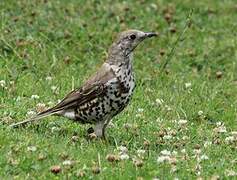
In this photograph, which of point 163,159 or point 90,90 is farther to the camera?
point 90,90

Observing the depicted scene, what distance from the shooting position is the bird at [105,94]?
9602 mm

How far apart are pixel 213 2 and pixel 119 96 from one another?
8505 mm

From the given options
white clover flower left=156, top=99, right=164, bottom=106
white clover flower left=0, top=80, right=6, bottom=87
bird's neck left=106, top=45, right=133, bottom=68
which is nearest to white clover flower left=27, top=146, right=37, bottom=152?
Result: bird's neck left=106, top=45, right=133, bottom=68

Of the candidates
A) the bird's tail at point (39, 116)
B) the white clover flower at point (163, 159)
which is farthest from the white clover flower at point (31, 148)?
the white clover flower at point (163, 159)

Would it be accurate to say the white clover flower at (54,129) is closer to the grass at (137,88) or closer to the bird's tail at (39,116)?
the grass at (137,88)

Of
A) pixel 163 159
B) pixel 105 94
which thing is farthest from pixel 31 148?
pixel 105 94

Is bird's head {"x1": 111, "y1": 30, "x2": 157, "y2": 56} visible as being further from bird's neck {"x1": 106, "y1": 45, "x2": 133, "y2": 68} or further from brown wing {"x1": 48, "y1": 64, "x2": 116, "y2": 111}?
brown wing {"x1": 48, "y1": 64, "x2": 116, "y2": 111}

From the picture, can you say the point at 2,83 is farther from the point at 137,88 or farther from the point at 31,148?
the point at 31,148

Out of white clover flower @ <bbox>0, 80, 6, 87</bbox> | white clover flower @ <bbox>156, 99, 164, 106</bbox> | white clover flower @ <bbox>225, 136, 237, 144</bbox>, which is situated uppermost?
white clover flower @ <bbox>0, 80, 6, 87</bbox>

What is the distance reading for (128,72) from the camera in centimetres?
976

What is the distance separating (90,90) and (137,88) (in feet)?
8.87

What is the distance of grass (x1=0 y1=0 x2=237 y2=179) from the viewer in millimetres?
8500

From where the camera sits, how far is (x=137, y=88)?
12461mm

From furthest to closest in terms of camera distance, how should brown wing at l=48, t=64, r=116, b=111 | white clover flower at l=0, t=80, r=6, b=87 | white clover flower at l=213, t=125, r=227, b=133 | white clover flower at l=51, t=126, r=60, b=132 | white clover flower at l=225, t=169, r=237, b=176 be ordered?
white clover flower at l=0, t=80, r=6, b=87 → white clover flower at l=213, t=125, r=227, b=133 → white clover flower at l=51, t=126, r=60, b=132 → brown wing at l=48, t=64, r=116, b=111 → white clover flower at l=225, t=169, r=237, b=176
